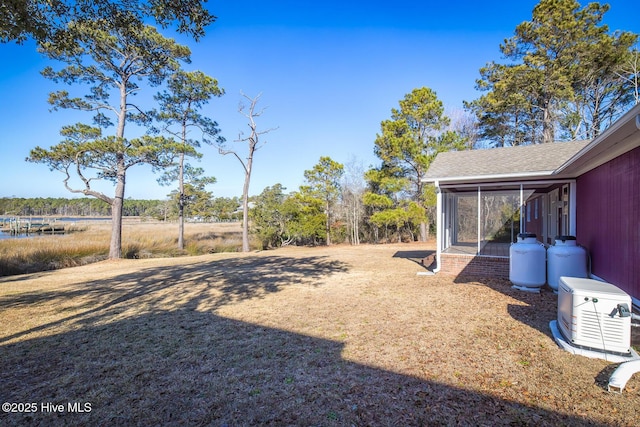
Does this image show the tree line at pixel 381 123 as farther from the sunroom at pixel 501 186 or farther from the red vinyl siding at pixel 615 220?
the red vinyl siding at pixel 615 220

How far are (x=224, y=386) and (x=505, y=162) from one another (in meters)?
8.82

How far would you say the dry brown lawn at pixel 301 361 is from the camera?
2.44 meters

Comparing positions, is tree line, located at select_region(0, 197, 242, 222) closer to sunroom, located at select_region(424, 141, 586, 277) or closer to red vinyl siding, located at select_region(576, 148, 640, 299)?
sunroom, located at select_region(424, 141, 586, 277)

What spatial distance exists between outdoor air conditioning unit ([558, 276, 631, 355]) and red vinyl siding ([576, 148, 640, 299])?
1677 millimetres

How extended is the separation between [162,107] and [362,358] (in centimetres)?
1740

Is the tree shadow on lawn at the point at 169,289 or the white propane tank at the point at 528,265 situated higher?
the white propane tank at the point at 528,265

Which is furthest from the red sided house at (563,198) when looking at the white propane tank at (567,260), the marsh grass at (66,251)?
the marsh grass at (66,251)

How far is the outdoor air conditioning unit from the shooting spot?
315 cm

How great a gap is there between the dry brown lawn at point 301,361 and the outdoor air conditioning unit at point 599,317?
0.69 feet

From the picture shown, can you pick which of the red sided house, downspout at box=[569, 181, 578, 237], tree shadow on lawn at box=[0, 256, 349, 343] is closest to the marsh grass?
tree shadow on lawn at box=[0, 256, 349, 343]

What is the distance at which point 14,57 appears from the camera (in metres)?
8.61

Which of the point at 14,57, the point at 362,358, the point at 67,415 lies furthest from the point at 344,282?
the point at 14,57

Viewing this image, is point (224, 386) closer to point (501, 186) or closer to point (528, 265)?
point (528, 265)

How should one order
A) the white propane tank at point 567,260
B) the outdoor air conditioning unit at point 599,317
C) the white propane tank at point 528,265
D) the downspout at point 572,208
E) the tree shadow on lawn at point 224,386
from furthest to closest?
the downspout at point 572,208
the white propane tank at point 528,265
the white propane tank at point 567,260
the outdoor air conditioning unit at point 599,317
the tree shadow on lawn at point 224,386
